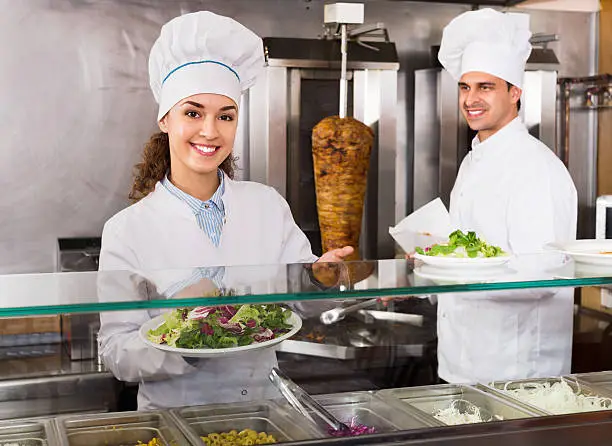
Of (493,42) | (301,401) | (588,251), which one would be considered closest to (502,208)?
(493,42)

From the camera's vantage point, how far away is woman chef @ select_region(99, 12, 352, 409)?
2283 mm

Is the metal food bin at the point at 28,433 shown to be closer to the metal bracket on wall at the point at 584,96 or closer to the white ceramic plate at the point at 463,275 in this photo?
the white ceramic plate at the point at 463,275

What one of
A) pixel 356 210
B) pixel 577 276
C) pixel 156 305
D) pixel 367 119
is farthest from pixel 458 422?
pixel 367 119

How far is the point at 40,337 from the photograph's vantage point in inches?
149

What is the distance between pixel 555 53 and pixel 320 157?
1.96 meters

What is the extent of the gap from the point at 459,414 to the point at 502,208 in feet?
4.35

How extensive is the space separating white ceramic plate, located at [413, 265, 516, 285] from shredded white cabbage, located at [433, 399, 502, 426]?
11.6 inches

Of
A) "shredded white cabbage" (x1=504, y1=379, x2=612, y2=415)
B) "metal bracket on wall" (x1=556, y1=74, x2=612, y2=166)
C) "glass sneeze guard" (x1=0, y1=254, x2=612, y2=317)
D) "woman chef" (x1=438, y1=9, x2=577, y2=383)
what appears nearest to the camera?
"glass sneeze guard" (x1=0, y1=254, x2=612, y2=317)

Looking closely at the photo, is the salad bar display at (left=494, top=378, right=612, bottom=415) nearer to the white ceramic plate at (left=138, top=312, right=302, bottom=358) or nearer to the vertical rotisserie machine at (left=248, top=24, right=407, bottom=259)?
the white ceramic plate at (left=138, top=312, right=302, bottom=358)

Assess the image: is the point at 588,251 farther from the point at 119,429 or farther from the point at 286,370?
the point at 119,429

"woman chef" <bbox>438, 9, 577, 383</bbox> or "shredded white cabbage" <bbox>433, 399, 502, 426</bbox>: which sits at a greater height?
"woman chef" <bbox>438, 9, 577, 383</bbox>

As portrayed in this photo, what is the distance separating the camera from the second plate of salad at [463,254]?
5.78 ft

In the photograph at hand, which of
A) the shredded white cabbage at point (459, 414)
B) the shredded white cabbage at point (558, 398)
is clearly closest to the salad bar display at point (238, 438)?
the shredded white cabbage at point (459, 414)

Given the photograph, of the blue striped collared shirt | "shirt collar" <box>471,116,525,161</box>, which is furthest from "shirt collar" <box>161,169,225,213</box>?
"shirt collar" <box>471,116,525,161</box>
